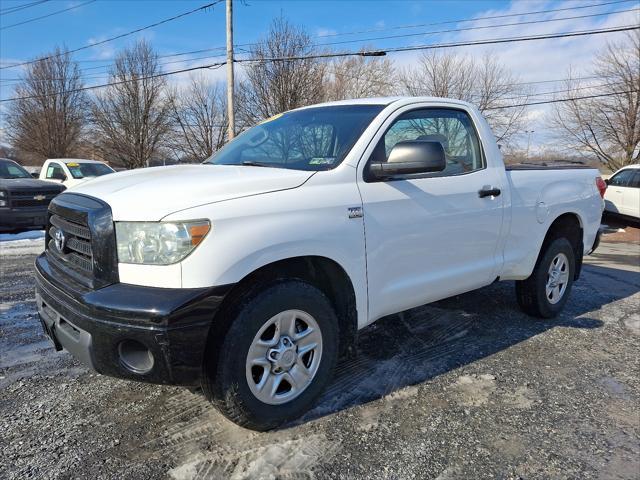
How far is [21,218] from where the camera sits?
9.40 metres

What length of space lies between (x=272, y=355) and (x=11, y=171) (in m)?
11.4

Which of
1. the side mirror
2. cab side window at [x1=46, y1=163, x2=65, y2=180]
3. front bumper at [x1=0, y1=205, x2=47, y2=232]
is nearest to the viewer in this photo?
Result: the side mirror

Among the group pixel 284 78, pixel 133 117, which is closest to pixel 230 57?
pixel 284 78

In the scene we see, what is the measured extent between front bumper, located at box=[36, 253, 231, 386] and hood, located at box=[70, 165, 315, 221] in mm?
389

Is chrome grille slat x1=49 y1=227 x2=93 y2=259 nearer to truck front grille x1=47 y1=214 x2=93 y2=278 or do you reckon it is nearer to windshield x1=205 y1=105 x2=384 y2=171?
truck front grille x1=47 y1=214 x2=93 y2=278

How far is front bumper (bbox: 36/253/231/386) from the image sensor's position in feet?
7.00

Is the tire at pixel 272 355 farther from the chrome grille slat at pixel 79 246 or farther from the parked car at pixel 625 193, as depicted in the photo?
the parked car at pixel 625 193

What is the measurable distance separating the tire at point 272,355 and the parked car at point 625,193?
12139mm

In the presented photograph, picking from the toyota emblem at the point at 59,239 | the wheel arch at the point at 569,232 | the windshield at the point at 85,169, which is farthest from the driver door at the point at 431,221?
the windshield at the point at 85,169

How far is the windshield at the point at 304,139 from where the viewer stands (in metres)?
2.99

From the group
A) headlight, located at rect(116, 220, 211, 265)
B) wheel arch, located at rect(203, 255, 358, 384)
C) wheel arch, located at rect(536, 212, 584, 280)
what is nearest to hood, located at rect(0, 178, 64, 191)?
A: headlight, located at rect(116, 220, 211, 265)

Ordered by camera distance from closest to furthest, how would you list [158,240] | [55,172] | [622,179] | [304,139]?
[158,240] < [304,139] < [622,179] < [55,172]

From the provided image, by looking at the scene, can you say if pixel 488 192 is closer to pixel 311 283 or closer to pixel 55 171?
pixel 311 283

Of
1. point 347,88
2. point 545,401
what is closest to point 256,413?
point 545,401
